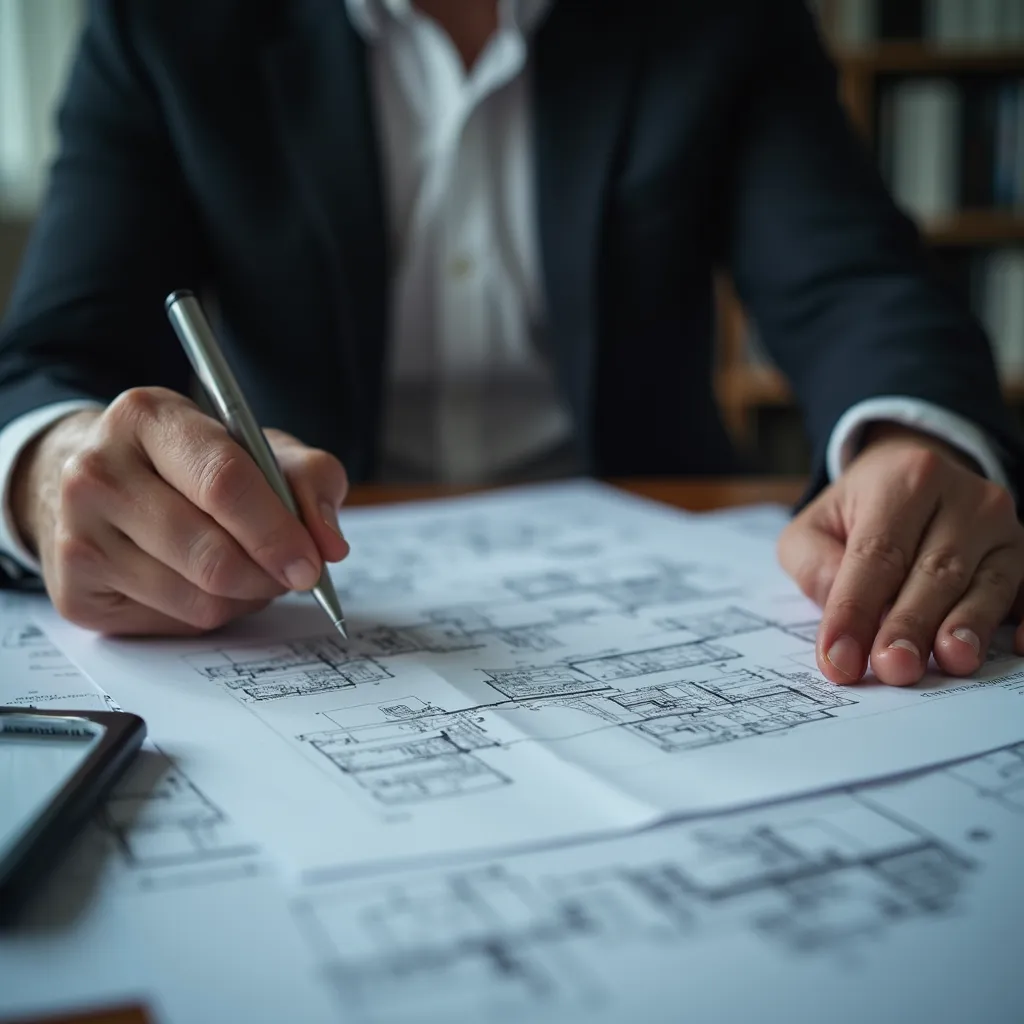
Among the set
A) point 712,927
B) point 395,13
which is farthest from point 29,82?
point 712,927

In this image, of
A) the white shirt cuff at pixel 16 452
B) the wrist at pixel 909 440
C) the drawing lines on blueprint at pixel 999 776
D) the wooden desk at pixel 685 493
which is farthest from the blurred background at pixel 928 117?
the drawing lines on blueprint at pixel 999 776

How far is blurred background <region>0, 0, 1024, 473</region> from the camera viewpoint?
2014 mm

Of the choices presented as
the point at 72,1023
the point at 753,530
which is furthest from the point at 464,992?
the point at 753,530

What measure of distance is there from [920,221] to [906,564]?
1.75 m

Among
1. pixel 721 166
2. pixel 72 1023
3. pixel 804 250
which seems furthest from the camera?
pixel 721 166

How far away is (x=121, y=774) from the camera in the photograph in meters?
0.39

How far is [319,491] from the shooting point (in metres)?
0.54

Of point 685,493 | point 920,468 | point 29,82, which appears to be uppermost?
point 29,82

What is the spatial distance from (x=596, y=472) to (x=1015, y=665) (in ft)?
1.95

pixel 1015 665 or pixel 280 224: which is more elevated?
pixel 280 224

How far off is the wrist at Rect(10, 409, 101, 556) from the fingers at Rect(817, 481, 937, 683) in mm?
398

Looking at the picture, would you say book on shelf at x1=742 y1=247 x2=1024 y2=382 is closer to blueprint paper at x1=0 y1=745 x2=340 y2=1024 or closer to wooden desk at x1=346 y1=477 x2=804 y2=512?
wooden desk at x1=346 y1=477 x2=804 y2=512

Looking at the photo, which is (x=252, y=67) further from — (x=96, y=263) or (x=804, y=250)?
(x=804, y=250)

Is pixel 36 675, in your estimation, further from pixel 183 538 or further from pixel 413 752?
pixel 413 752
